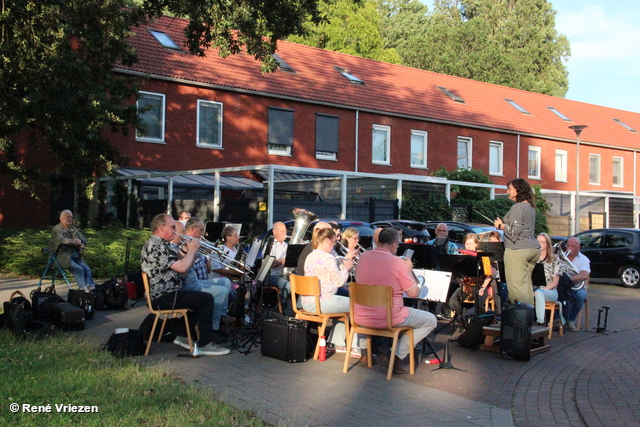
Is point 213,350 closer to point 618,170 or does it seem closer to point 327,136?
point 327,136

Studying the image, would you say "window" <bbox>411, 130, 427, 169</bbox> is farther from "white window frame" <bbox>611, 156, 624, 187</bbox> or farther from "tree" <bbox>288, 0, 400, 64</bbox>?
"white window frame" <bbox>611, 156, 624, 187</bbox>

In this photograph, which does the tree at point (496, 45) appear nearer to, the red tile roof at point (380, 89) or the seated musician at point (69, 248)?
the red tile roof at point (380, 89)

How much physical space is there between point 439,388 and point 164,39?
23.1 meters

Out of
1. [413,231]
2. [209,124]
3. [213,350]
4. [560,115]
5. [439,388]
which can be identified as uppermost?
[560,115]

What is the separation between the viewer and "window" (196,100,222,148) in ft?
83.6

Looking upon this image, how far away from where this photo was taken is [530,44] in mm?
58969

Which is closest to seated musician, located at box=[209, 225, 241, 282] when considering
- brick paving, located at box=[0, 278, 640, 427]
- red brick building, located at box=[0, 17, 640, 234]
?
brick paving, located at box=[0, 278, 640, 427]

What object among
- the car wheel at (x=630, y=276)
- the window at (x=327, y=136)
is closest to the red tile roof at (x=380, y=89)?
the window at (x=327, y=136)

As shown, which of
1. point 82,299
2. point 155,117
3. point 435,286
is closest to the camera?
point 435,286

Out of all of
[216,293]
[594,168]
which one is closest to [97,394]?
[216,293]

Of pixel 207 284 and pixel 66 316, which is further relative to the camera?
pixel 207 284

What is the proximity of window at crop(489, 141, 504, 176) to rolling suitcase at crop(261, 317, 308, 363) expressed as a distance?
28565 mm

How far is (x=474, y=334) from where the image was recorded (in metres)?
8.88

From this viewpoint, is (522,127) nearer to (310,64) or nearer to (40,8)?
(310,64)
